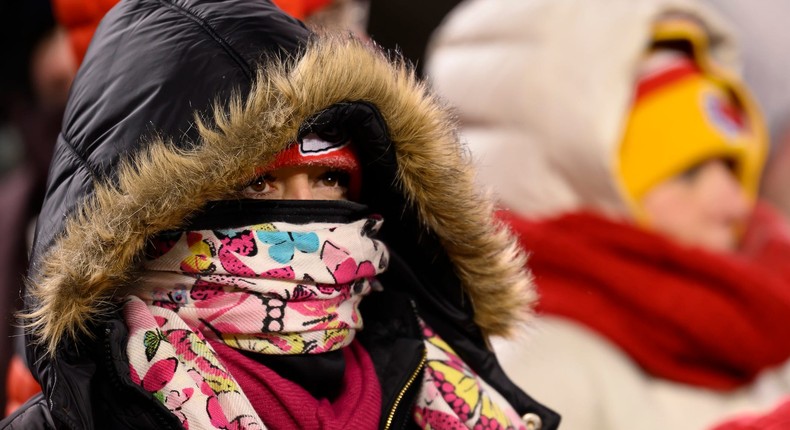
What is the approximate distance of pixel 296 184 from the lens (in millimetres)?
851

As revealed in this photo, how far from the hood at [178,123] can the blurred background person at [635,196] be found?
658mm

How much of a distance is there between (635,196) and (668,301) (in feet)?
0.73

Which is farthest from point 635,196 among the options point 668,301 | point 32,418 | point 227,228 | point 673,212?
point 32,418

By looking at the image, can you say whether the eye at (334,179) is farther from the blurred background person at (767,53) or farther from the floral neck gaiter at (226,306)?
the blurred background person at (767,53)

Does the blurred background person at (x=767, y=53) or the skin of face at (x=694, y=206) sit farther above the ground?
the blurred background person at (x=767, y=53)

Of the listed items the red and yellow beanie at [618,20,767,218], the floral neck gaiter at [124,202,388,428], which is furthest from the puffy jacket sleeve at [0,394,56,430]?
the red and yellow beanie at [618,20,767,218]

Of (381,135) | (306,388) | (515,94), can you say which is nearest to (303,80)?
(381,135)

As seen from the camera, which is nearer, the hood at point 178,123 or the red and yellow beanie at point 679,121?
the hood at point 178,123

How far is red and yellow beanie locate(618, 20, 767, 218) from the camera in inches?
65.2

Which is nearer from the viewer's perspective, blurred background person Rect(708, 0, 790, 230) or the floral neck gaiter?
the floral neck gaiter

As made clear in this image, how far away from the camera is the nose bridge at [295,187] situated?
0.85 metres

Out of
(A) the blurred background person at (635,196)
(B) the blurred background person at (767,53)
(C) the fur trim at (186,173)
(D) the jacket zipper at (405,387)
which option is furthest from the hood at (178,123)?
(B) the blurred background person at (767,53)

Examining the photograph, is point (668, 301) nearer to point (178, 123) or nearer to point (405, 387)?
point (405, 387)

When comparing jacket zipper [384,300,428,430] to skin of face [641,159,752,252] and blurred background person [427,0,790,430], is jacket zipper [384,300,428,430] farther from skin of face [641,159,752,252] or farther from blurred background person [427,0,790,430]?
skin of face [641,159,752,252]
